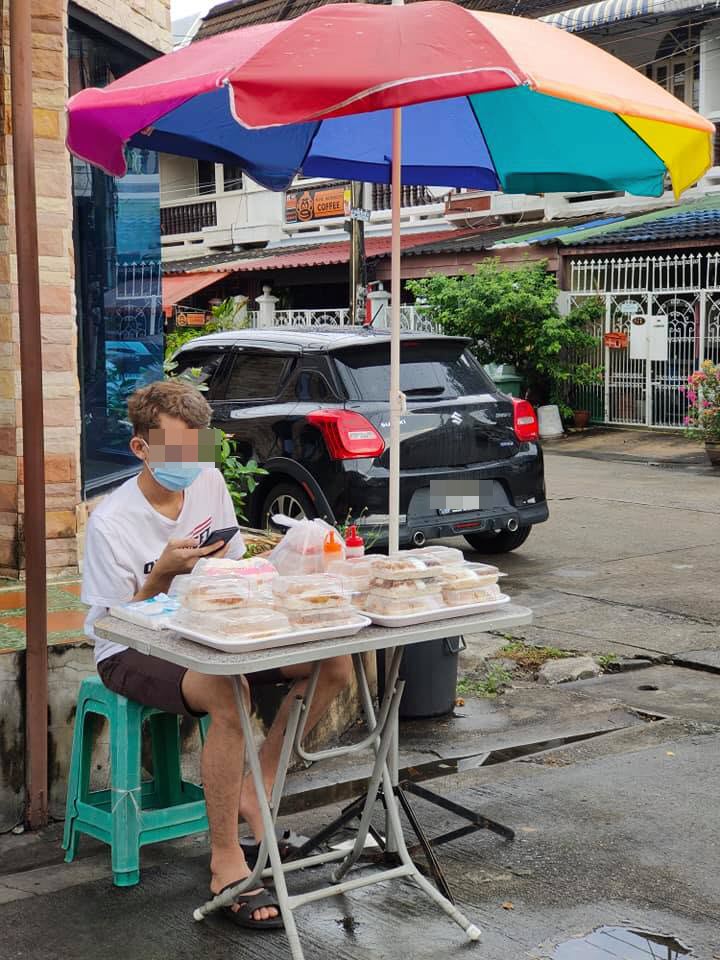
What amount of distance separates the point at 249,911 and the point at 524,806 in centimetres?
135

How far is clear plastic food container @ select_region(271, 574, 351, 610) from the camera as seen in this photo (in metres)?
3.47

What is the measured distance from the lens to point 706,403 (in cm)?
1530

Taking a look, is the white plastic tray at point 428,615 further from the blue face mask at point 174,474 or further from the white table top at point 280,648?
the blue face mask at point 174,474

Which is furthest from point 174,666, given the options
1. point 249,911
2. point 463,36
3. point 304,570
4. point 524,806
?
point 463,36

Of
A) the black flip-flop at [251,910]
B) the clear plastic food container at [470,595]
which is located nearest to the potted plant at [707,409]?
the clear plastic food container at [470,595]

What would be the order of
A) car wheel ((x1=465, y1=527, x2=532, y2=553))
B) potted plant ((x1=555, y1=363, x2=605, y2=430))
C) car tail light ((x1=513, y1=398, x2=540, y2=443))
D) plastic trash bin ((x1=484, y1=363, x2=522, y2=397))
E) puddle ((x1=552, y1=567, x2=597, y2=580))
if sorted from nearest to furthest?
car tail light ((x1=513, y1=398, x2=540, y2=443)) < puddle ((x1=552, y1=567, x2=597, y2=580)) < car wheel ((x1=465, y1=527, x2=532, y2=553)) < potted plant ((x1=555, y1=363, x2=605, y2=430)) < plastic trash bin ((x1=484, y1=363, x2=522, y2=397))

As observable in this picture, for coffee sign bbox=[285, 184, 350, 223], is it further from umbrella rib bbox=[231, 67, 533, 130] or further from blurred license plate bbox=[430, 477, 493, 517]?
umbrella rib bbox=[231, 67, 533, 130]

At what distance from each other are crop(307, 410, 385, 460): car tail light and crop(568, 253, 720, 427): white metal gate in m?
10.6

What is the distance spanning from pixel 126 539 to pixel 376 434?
4218mm

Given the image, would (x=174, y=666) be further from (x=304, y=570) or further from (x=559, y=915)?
(x=559, y=915)

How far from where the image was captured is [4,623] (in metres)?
5.20

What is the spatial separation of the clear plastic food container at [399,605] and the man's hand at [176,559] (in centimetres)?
52

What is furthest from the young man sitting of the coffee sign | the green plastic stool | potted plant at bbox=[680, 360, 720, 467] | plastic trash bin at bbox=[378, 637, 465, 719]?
the coffee sign

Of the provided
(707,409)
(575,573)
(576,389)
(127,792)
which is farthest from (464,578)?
(576,389)
